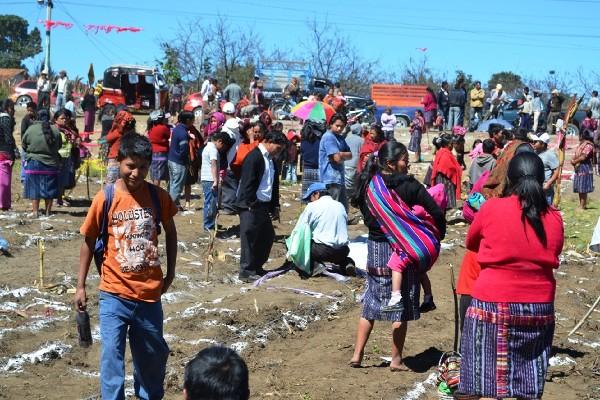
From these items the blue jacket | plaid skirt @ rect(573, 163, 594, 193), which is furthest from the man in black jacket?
plaid skirt @ rect(573, 163, 594, 193)

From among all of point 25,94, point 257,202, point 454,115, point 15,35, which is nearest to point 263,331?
point 257,202

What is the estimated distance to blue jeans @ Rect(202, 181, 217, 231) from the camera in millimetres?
12406

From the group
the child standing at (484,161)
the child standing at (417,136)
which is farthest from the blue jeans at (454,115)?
the child standing at (484,161)

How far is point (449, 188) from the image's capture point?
591 inches

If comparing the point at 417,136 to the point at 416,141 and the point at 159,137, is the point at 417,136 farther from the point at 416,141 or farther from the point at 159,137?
the point at 159,137

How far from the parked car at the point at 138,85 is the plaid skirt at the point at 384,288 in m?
28.0

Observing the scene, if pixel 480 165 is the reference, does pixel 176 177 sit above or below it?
below

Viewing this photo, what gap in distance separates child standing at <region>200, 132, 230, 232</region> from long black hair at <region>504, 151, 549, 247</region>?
7.59 metres

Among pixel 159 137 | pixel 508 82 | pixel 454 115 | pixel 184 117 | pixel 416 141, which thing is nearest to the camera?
pixel 184 117

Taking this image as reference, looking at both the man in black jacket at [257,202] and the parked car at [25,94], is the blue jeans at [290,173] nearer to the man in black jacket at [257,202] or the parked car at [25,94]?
the man in black jacket at [257,202]

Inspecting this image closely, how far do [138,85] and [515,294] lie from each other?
31.4 metres

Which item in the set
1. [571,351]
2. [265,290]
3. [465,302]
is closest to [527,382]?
[465,302]

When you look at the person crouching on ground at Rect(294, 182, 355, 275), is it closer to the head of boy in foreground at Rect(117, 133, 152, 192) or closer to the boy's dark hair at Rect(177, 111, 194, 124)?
the boy's dark hair at Rect(177, 111, 194, 124)

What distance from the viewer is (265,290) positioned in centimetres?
952
